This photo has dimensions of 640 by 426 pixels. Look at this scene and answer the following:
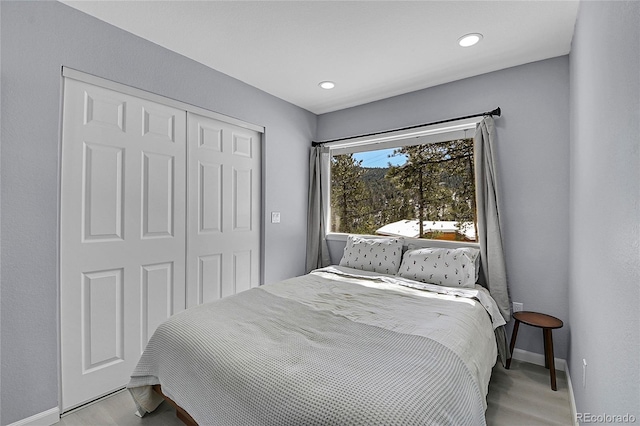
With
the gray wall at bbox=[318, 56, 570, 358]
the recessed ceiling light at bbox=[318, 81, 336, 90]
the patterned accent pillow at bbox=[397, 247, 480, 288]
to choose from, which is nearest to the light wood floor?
the gray wall at bbox=[318, 56, 570, 358]

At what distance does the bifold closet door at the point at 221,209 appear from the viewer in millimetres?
2654

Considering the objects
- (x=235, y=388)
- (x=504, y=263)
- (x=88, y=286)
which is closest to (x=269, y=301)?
(x=235, y=388)

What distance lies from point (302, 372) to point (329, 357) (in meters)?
0.16

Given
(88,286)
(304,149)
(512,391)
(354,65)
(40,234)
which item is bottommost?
(512,391)

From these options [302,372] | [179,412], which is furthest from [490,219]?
[179,412]

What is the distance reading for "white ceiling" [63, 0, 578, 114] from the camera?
1.90 metres

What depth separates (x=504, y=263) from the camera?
2562 millimetres

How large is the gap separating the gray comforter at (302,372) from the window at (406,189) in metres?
1.31

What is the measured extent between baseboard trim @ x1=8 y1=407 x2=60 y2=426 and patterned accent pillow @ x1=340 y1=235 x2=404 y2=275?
2.43m

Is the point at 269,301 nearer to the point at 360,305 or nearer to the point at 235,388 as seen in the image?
the point at 360,305

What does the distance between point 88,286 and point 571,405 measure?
129 inches

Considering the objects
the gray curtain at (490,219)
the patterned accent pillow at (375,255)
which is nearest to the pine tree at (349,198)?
the patterned accent pillow at (375,255)

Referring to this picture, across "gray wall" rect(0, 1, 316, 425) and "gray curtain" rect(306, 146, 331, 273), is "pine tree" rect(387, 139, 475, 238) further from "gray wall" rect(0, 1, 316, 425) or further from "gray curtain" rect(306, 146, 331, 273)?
"gray wall" rect(0, 1, 316, 425)

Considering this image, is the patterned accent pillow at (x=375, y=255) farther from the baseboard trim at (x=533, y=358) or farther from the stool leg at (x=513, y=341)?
the baseboard trim at (x=533, y=358)
